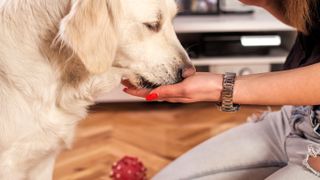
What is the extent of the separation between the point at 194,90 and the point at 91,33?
0.87ft

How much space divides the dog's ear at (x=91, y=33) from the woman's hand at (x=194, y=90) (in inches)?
6.1

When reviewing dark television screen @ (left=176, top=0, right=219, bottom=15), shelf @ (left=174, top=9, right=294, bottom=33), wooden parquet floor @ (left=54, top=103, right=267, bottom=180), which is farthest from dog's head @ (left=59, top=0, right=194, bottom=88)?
dark television screen @ (left=176, top=0, right=219, bottom=15)

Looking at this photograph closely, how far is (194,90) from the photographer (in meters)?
0.99

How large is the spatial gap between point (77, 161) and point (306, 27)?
3.63 ft

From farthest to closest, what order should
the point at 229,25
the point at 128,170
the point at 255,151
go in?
the point at 229,25
the point at 128,170
the point at 255,151

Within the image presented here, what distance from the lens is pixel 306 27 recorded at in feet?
3.63

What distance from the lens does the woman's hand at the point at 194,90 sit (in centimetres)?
98

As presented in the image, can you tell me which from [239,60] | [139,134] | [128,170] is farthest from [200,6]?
[128,170]

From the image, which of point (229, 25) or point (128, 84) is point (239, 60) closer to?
point (229, 25)

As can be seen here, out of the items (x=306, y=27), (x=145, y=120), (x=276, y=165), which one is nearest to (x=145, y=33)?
(x=306, y=27)

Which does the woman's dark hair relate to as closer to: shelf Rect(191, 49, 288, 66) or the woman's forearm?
the woman's forearm

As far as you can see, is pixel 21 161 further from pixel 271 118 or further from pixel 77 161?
pixel 77 161

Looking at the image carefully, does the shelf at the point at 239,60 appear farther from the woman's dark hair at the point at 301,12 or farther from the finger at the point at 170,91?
the finger at the point at 170,91

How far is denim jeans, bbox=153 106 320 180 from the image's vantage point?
1.11m
